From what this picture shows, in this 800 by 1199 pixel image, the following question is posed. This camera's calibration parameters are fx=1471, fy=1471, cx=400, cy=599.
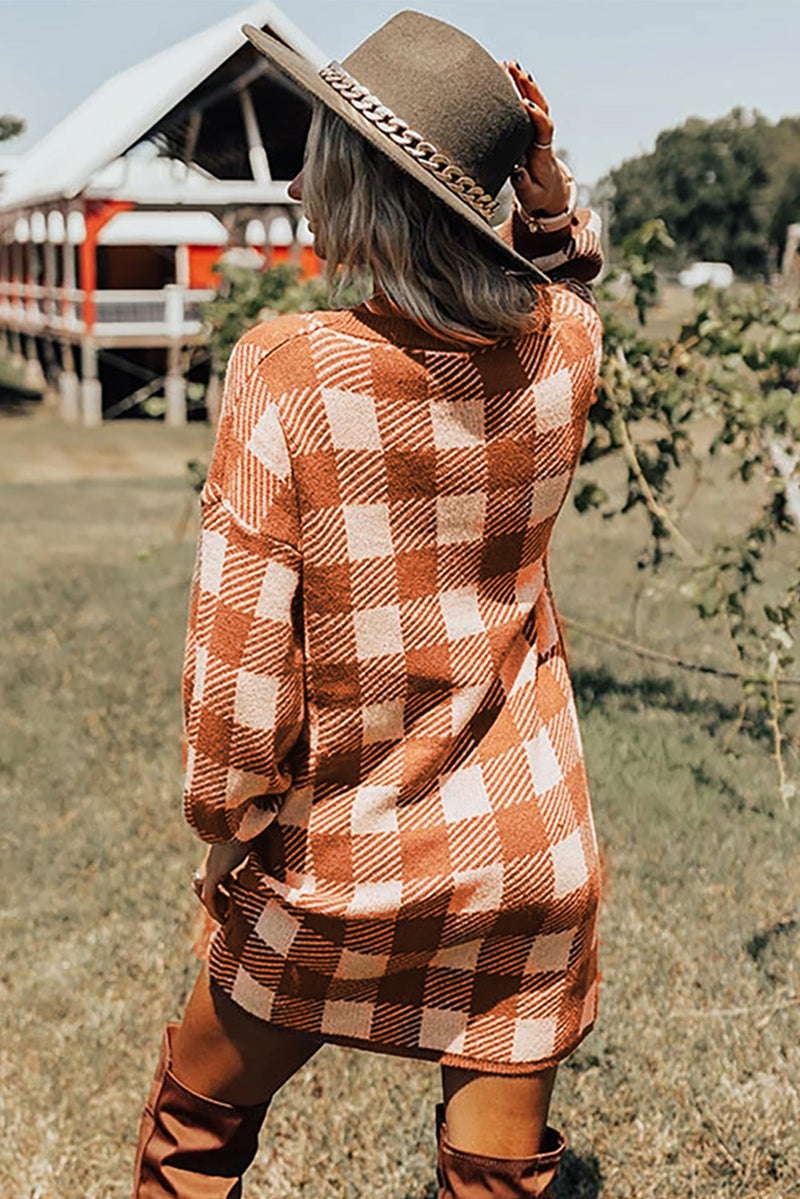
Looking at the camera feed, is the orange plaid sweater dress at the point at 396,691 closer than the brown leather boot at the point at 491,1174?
Yes

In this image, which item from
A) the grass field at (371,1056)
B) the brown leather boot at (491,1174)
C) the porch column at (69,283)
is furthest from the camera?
the porch column at (69,283)

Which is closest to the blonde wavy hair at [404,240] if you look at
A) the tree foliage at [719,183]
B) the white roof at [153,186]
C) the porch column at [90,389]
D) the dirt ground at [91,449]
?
the dirt ground at [91,449]

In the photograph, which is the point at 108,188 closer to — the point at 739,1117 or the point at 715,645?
the point at 715,645

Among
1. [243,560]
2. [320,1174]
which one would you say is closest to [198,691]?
[243,560]

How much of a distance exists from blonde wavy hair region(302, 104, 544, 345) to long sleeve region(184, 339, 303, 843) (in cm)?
18

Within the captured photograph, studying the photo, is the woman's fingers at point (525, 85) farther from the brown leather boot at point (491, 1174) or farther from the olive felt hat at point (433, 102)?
the brown leather boot at point (491, 1174)

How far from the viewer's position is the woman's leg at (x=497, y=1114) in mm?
1863

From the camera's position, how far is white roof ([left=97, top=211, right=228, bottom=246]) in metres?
25.6

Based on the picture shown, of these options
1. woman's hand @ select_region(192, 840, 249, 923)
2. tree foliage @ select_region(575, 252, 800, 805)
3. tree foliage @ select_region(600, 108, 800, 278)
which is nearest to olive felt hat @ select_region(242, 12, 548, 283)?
woman's hand @ select_region(192, 840, 249, 923)

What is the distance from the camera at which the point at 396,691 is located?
5.69ft

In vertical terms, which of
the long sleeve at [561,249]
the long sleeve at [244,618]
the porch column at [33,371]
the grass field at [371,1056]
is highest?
the long sleeve at [561,249]

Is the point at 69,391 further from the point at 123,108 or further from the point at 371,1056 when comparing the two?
the point at 371,1056

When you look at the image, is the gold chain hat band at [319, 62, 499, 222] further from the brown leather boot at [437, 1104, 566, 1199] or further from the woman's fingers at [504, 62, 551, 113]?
the brown leather boot at [437, 1104, 566, 1199]

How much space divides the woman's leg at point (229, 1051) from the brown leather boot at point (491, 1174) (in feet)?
0.77
